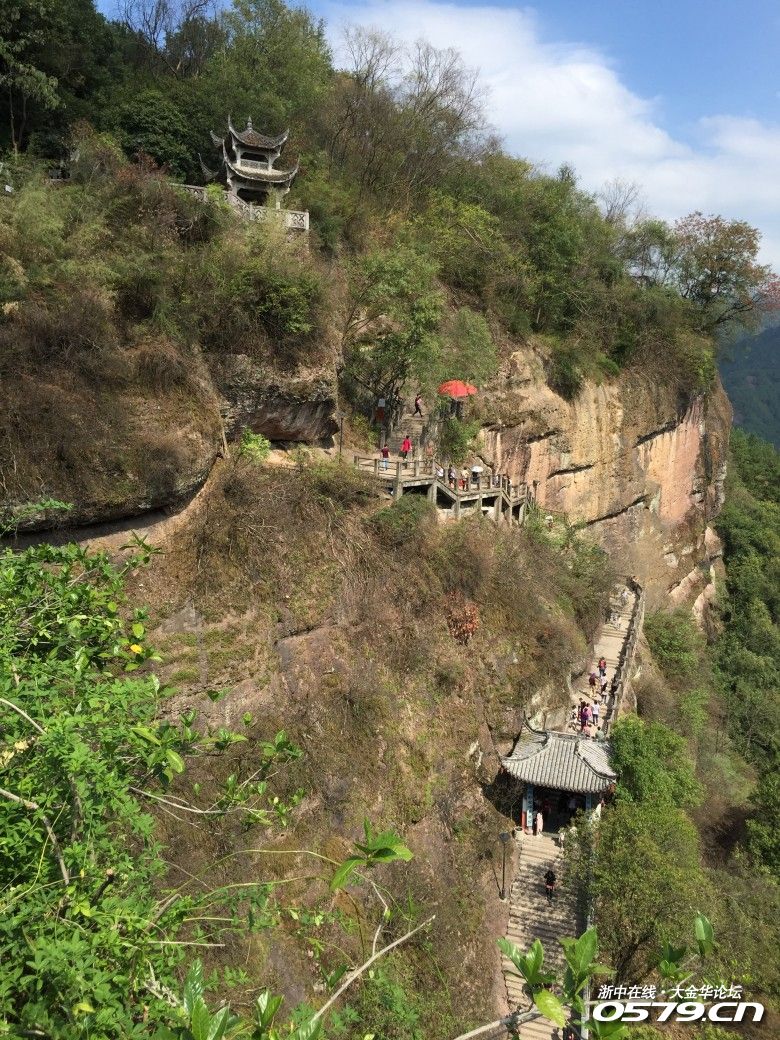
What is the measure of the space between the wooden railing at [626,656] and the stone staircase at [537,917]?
15.6 feet

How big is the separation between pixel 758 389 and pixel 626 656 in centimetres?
13629

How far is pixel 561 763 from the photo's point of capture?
1834 centimetres

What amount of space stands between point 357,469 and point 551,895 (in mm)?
12387

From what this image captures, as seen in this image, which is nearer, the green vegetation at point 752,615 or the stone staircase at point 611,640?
the stone staircase at point 611,640

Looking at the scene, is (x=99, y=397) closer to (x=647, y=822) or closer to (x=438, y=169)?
(x=647, y=822)

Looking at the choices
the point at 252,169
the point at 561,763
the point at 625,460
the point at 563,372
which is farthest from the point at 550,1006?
the point at 625,460

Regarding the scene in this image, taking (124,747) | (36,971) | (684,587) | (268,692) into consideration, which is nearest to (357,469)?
(268,692)

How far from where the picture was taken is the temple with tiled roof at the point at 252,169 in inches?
790

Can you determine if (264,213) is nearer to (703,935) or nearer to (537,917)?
(703,935)

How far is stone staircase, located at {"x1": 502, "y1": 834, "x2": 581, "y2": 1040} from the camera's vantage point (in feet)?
51.3

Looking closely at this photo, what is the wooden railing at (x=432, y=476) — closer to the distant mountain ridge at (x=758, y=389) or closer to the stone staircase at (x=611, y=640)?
the stone staircase at (x=611, y=640)

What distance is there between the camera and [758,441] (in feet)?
206

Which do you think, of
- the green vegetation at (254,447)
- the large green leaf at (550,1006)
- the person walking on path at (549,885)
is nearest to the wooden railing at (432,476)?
the green vegetation at (254,447)

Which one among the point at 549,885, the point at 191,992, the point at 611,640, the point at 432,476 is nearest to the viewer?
the point at 191,992
